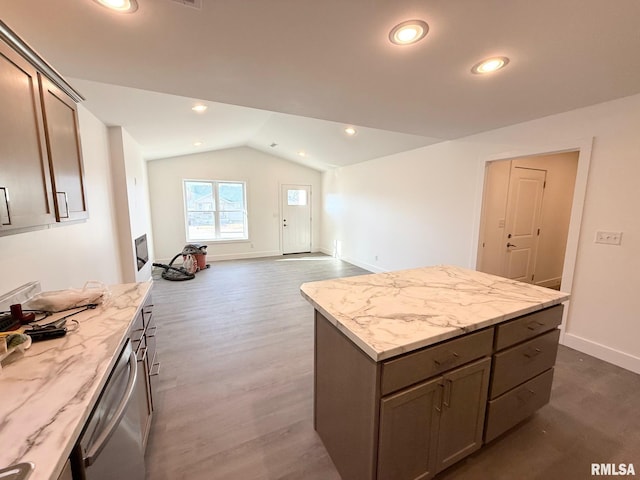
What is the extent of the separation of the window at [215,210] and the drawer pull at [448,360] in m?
6.33

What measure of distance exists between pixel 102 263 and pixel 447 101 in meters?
3.83

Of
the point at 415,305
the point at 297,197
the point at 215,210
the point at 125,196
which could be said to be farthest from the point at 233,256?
the point at 415,305

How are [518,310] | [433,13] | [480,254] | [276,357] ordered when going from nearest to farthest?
[433,13] → [518,310] → [276,357] → [480,254]

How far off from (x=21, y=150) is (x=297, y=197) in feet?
21.1

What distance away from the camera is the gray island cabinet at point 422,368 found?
3.67ft

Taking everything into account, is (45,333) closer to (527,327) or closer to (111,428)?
(111,428)

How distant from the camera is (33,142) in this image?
1187 mm

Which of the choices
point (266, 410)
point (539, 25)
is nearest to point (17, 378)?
point (266, 410)

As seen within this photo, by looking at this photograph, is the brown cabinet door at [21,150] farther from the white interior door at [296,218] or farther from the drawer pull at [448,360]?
the white interior door at [296,218]

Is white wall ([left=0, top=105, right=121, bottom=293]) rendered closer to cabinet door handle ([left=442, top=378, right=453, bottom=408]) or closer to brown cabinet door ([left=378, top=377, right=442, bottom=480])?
brown cabinet door ([left=378, top=377, right=442, bottom=480])

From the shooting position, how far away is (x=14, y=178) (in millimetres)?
1048

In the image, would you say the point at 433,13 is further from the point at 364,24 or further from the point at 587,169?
the point at 587,169

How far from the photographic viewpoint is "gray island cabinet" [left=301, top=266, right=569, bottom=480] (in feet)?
3.67

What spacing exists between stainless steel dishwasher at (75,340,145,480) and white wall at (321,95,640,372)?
3627 millimetres
